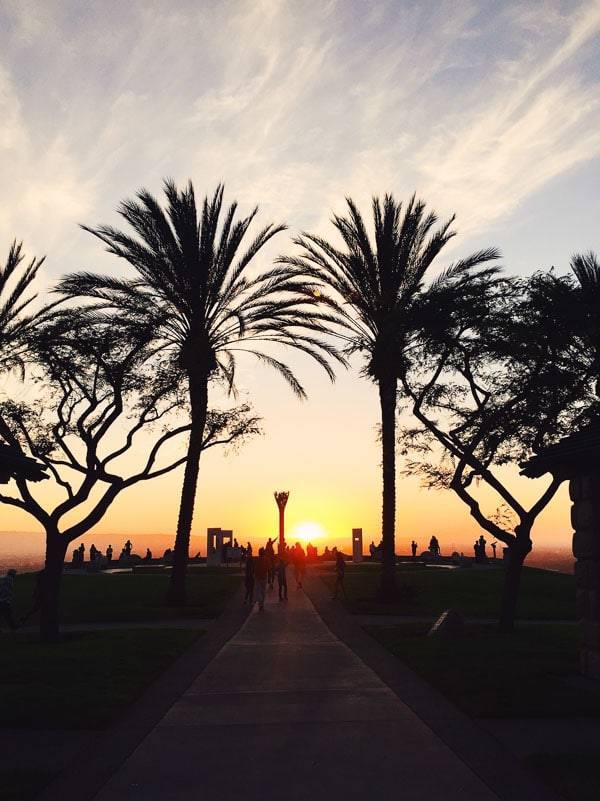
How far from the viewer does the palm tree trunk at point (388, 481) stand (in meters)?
26.2

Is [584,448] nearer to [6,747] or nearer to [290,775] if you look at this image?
[290,775]

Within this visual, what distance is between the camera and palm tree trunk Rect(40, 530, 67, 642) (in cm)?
1753

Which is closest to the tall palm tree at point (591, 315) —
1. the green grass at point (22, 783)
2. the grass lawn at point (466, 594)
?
the grass lawn at point (466, 594)

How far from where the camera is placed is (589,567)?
12.0m

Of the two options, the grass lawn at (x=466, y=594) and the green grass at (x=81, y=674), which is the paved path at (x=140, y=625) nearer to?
the green grass at (x=81, y=674)

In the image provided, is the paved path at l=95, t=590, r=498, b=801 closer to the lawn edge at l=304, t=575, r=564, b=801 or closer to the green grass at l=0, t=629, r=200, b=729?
the lawn edge at l=304, t=575, r=564, b=801

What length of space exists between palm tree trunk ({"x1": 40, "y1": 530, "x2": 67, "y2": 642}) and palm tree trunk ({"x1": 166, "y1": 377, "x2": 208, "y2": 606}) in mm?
6675

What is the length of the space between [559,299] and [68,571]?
1445 inches

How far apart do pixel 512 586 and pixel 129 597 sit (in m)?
14.7

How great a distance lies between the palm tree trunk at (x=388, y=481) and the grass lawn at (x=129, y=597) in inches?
218

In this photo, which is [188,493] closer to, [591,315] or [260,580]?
[260,580]

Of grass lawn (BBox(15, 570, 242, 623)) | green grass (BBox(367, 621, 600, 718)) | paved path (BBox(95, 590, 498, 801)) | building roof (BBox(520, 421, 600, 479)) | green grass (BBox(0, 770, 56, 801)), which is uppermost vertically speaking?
building roof (BBox(520, 421, 600, 479))

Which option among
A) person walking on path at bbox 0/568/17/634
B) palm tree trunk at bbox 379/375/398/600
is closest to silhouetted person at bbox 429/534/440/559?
palm tree trunk at bbox 379/375/398/600

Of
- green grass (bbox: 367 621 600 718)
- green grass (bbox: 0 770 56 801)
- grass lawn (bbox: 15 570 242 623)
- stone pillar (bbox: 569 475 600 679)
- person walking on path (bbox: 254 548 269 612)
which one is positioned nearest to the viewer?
green grass (bbox: 0 770 56 801)
